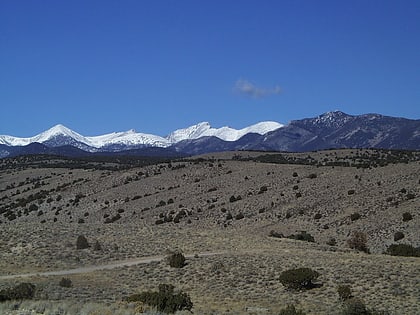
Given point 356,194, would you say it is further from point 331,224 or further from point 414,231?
point 414,231

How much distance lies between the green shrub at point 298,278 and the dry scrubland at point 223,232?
42 centimetres

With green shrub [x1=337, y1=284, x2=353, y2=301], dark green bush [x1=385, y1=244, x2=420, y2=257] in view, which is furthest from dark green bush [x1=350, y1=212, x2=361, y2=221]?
green shrub [x1=337, y1=284, x2=353, y2=301]

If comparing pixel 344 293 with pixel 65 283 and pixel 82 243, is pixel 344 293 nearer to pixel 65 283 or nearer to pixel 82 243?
pixel 65 283

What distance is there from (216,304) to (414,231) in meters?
27.2

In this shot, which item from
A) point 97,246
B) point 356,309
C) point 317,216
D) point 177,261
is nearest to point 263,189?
point 317,216

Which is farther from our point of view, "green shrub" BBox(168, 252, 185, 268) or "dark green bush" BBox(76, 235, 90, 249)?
"dark green bush" BBox(76, 235, 90, 249)

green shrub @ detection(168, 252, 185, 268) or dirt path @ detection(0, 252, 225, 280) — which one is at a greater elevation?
green shrub @ detection(168, 252, 185, 268)

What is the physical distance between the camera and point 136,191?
8388cm

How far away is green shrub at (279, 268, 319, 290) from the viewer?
80.9 ft

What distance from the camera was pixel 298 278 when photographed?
24625 millimetres

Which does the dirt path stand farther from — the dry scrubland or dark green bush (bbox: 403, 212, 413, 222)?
dark green bush (bbox: 403, 212, 413, 222)

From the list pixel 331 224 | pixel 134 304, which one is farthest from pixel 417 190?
pixel 134 304

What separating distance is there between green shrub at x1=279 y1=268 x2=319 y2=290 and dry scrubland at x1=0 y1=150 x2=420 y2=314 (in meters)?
0.42

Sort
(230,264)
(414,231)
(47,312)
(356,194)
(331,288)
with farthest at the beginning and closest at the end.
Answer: (356,194)
(414,231)
(230,264)
(331,288)
(47,312)
